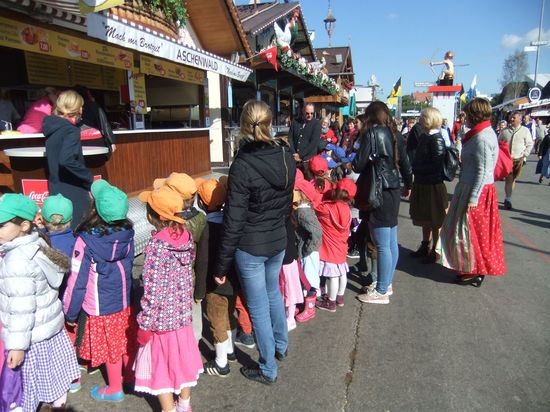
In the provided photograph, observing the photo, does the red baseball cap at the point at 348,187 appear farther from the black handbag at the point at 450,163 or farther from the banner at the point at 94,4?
the banner at the point at 94,4

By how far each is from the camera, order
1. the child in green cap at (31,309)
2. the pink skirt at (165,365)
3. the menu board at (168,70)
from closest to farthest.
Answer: the child in green cap at (31,309) < the pink skirt at (165,365) < the menu board at (168,70)

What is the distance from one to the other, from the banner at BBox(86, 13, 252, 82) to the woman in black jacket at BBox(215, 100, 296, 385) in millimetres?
2881

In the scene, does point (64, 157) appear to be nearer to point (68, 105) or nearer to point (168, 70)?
point (68, 105)

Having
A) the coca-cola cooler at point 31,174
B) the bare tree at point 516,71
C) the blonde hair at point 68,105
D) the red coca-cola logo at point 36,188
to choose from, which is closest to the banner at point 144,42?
the blonde hair at point 68,105

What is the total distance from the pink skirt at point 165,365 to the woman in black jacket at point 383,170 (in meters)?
2.18

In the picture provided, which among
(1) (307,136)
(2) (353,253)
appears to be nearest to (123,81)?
(1) (307,136)

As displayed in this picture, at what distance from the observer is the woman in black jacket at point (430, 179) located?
15.6 ft

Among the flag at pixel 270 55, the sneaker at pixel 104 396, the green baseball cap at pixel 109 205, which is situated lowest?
the sneaker at pixel 104 396

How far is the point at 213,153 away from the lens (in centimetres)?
1266

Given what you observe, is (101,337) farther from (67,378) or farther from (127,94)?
(127,94)

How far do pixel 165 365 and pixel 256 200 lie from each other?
1.11 m

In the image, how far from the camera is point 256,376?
281 cm

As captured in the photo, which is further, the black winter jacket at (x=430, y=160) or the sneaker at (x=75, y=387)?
the black winter jacket at (x=430, y=160)

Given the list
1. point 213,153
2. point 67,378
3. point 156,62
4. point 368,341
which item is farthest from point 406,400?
point 213,153
